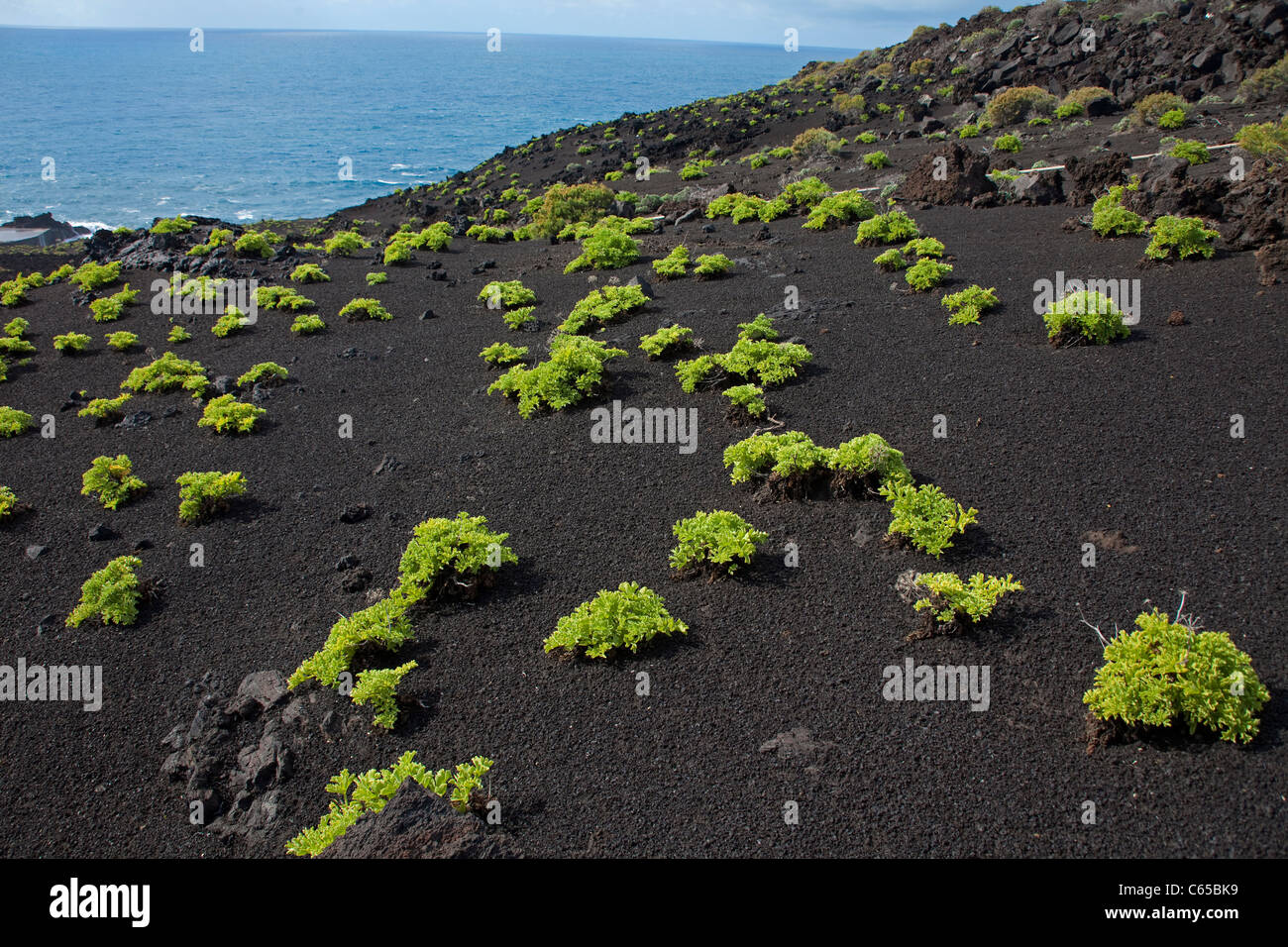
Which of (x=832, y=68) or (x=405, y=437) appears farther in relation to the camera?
(x=832, y=68)

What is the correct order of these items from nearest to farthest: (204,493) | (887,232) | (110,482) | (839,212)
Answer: (204,493), (110,482), (887,232), (839,212)

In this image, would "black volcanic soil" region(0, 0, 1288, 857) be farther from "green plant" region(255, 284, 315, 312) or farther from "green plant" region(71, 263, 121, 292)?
"green plant" region(71, 263, 121, 292)

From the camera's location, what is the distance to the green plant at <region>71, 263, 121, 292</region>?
21.5 metres

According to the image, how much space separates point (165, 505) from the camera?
10.9 meters

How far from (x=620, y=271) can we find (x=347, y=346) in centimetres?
711

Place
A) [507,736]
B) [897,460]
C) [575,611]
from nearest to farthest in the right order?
[507,736], [575,611], [897,460]

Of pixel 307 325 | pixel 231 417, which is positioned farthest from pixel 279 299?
pixel 231 417

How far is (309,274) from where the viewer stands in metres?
21.0

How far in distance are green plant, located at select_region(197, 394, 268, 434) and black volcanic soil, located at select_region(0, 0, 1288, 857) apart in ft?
1.11

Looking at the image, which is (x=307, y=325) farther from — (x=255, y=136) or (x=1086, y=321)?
(x=255, y=136)

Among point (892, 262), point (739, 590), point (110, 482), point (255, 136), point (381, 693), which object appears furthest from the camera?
point (255, 136)

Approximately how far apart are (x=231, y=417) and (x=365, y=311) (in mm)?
6026

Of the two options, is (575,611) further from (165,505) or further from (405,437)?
(165,505)

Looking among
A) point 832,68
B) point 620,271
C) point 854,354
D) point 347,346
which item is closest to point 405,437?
point 347,346
